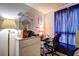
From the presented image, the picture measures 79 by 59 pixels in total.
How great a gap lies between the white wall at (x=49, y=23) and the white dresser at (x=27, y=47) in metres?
0.16

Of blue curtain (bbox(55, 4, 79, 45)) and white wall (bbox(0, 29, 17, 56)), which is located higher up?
blue curtain (bbox(55, 4, 79, 45))

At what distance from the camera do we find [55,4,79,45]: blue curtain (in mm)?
1717

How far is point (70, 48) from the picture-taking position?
1729 millimetres

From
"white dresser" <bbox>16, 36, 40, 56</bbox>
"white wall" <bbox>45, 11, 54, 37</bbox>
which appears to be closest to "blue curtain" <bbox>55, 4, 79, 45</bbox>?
"white wall" <bbox>45, 11, 54, 37</bbox>

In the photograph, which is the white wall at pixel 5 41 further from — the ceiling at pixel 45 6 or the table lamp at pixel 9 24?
the ceiling at pixel 45 6

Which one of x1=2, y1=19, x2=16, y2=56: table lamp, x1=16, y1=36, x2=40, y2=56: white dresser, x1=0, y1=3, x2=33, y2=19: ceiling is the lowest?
x1=16, y1=36, x2=40, y2=56: white dresser

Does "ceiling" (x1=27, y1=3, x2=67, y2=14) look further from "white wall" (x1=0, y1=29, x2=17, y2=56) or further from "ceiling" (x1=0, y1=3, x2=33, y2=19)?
"white wall" (x1=0, y1=29, x2=17, y2=56)

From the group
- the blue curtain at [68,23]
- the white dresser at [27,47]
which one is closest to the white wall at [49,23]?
the blue curtain at [68,23]

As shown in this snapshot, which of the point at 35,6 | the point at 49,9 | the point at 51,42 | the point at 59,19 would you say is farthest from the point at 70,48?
the point at 35,6

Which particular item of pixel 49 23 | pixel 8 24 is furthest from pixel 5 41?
pixel 49 23

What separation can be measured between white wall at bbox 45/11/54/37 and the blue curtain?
0.17 ft

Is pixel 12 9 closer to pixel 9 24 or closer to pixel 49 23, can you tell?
pixel 9 24

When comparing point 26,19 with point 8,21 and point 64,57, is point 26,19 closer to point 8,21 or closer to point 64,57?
point 8,21

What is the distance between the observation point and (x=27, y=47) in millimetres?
1778
